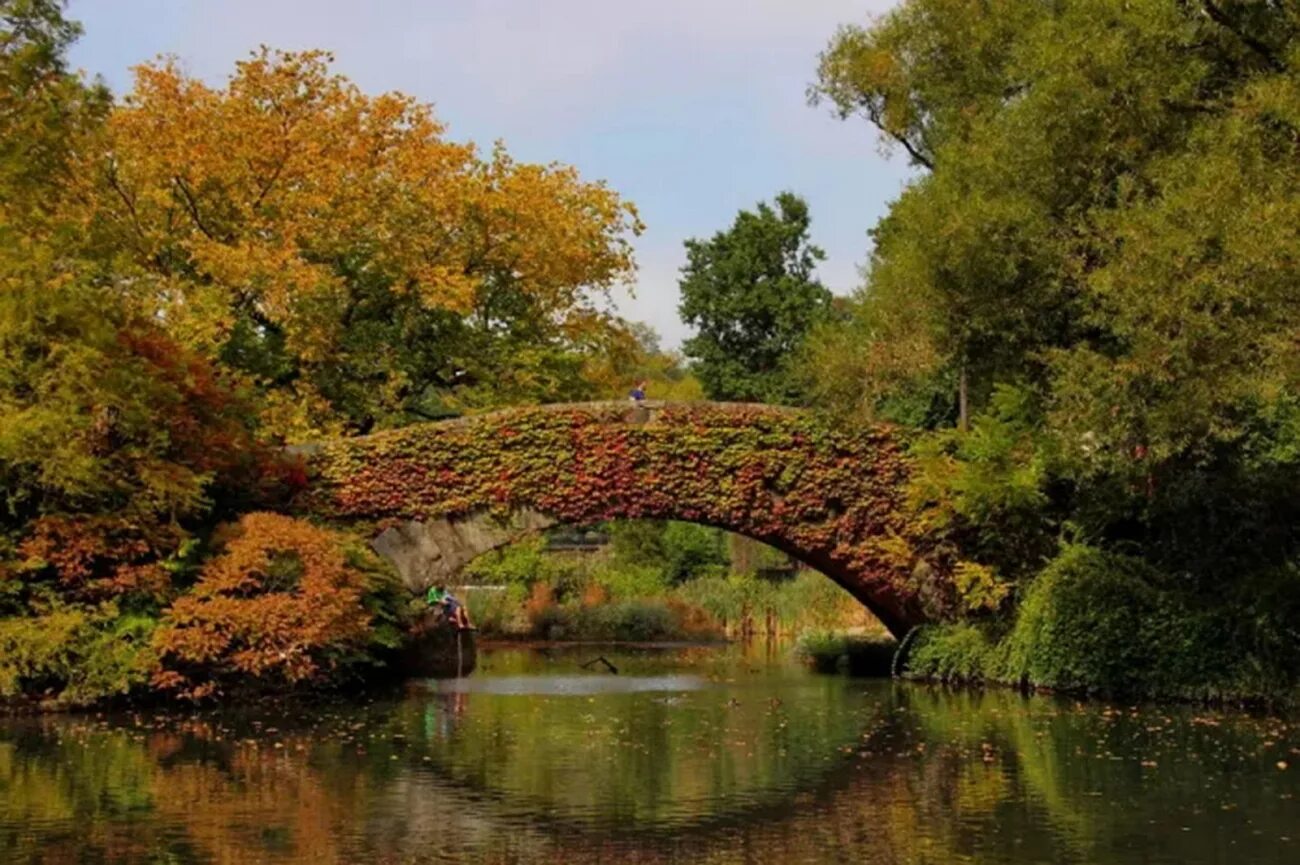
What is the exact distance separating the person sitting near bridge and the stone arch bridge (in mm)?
1536

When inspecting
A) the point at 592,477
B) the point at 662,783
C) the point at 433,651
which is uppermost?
the point at 592,477

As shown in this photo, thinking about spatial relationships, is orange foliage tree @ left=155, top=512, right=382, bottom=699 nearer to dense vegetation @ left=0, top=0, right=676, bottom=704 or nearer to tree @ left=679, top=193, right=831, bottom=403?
dense vegetation @ left=0, top=0, right=676, bottom=704

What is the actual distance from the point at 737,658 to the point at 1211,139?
513 inches

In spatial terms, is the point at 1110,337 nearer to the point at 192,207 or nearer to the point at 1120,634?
the point at 1120,634

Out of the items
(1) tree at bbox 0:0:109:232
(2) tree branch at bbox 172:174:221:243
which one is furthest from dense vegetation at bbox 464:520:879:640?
(1) tree at bbox 0:0:109:232

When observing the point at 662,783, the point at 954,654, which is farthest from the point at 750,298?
the point at 662,783

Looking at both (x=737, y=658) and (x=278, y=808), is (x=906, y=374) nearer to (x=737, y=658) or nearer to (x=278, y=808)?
(x=737, y=658)

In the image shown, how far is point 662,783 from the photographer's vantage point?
11.2 metres

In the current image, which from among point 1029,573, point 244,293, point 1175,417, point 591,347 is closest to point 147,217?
point 244,293

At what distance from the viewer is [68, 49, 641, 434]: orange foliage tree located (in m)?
26.3

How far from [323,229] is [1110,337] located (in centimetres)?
1393

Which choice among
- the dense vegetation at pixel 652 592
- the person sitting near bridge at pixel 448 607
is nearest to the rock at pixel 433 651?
the person sitting near bridge at pixel 448 607

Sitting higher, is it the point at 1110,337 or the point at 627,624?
the point at 1110,337

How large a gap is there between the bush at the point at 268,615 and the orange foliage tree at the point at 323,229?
24.1 feet
